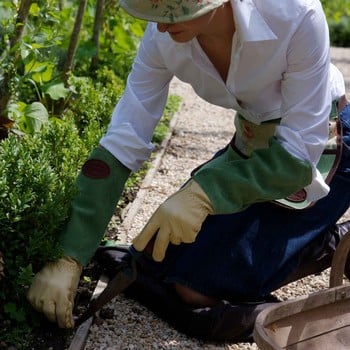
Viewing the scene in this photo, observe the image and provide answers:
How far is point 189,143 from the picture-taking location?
4402 millimetres

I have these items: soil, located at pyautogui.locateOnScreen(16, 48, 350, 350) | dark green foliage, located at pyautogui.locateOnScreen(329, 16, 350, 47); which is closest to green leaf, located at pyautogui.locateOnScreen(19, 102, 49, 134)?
soil, located at pyautogui.locateOnScreen(16, 48, 350, 350)

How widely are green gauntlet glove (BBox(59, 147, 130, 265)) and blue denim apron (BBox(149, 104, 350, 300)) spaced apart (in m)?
0.27

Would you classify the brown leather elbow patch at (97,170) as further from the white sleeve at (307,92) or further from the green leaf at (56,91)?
the green leaf at (56,91)

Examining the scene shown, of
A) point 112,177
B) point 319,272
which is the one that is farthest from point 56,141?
point 319,272

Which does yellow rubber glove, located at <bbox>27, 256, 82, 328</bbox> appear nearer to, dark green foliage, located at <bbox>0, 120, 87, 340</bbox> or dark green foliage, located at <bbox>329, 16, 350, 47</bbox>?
dark green foliage, located at <bbox>0, 120, 87, 340</bbox>

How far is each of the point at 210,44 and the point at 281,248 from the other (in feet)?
2.15

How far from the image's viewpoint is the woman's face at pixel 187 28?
2.19 metres

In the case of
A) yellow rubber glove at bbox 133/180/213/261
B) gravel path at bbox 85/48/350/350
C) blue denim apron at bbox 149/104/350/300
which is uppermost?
yellow rubber glove at bbox 133/180/213/261

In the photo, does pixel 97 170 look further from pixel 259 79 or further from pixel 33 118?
pixel 33 118

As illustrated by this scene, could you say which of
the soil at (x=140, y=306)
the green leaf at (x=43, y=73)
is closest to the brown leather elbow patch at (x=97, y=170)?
the soil at (x=140, y=306)

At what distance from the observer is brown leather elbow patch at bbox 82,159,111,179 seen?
8.39 feet

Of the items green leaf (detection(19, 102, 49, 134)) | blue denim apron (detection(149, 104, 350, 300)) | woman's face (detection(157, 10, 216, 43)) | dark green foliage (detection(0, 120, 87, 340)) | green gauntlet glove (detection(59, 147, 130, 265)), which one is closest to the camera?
woman's face (detection(157, 10, 216, 43))

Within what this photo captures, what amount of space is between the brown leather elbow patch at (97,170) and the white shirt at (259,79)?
0.04 m

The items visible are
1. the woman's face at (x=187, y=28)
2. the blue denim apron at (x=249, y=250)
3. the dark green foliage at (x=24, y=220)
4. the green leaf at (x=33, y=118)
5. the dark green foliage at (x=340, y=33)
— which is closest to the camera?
the woman's face at (x=187, y=28)
